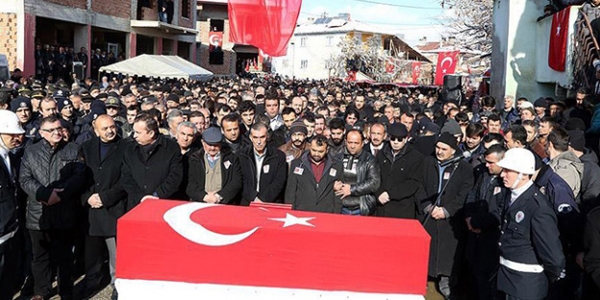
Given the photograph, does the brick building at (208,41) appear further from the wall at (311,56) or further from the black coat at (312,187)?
the black coat at (312,187)

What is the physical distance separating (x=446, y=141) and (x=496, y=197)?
111 cm

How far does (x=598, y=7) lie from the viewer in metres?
11.3

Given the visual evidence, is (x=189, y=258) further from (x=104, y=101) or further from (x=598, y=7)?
(x=598, y=7)

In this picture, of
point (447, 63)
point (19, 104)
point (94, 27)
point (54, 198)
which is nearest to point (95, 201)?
point (54, 198)

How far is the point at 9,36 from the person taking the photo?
62.7 feet

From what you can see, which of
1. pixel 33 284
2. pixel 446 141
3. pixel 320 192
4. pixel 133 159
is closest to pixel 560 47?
pixel 446 141

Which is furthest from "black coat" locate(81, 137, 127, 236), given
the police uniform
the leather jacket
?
the police uniform

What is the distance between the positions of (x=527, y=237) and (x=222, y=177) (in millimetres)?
3045

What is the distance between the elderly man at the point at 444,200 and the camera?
6711 millimetres

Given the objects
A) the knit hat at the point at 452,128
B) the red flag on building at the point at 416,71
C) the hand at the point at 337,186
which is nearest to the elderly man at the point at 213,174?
the hand at the point at 337,186

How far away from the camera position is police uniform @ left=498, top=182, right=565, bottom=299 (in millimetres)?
4508

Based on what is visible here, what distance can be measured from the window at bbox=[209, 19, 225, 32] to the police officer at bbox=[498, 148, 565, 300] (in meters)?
43.0

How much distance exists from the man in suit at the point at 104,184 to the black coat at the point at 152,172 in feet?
0.38

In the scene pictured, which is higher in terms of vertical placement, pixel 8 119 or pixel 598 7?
pixel 598 7
